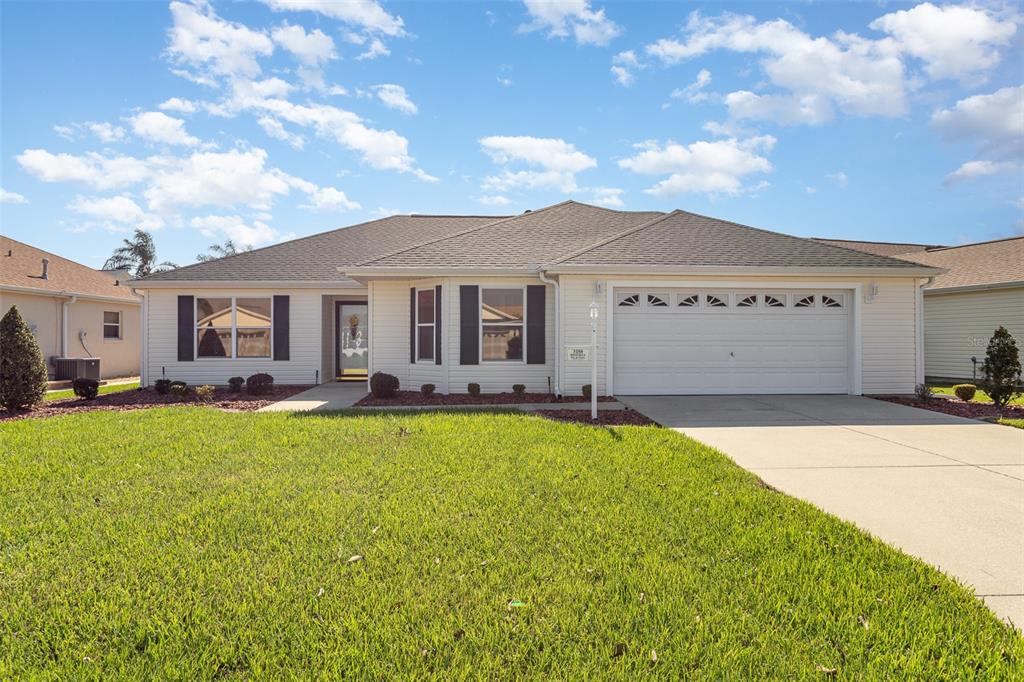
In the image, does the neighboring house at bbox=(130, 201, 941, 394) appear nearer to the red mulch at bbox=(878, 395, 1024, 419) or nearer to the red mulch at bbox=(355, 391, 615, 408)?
the red mulch at bbox=(355, 391, 615, 408)

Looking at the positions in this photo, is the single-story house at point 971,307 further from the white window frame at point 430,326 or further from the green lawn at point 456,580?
the green lawn at point 456,580

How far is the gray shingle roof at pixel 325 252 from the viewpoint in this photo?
13.3m

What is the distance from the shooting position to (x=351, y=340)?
16391 millimetres

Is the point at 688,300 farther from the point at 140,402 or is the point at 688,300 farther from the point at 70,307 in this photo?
the point at 70,307

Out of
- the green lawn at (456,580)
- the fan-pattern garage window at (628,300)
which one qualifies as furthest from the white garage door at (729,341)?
the green lawn at (456,580)

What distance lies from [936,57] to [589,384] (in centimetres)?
982

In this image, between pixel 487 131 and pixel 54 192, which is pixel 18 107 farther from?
pixel 487 131

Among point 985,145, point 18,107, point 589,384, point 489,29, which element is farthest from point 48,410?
point 985,145

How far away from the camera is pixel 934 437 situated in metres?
7.30

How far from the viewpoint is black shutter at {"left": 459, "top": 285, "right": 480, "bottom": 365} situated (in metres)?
11.2

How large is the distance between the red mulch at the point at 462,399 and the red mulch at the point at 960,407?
240 inches

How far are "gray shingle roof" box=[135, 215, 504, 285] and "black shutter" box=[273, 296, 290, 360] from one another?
0.60 m

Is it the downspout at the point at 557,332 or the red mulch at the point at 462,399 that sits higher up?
the downspout at the point at 557,332

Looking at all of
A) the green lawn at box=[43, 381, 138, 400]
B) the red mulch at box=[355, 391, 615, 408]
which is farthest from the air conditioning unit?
the red mulch at box=[355, 391, 615, 408]
